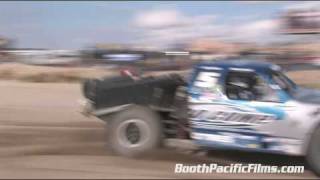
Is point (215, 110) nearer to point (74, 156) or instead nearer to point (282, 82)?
point (282, 82)

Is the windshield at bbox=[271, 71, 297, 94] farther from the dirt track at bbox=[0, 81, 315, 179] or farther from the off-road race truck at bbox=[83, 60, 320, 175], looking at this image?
the dirt track at bbox=[0, 81, 315, 179]

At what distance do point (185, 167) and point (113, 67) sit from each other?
658 inches

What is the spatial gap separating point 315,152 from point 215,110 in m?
1.48

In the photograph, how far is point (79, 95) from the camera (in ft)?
57.9

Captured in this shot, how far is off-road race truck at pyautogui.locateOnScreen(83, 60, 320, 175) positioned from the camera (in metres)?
8.41

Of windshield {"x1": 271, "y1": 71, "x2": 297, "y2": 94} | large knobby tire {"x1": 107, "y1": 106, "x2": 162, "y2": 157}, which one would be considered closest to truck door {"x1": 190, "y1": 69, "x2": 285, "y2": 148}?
windshield {"x1": 271, "y1": 71, "x2": 297, "y2": 94}

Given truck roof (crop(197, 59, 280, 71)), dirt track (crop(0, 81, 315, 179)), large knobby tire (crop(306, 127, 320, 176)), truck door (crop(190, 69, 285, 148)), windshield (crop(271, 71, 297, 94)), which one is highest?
truck roof (crop(197, 59, 280, 71))

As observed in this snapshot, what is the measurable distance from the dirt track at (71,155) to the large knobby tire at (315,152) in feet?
0.52

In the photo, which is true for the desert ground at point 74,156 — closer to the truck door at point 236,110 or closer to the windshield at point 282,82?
the truck door at point 236,110

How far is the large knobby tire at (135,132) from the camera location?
9203 mm

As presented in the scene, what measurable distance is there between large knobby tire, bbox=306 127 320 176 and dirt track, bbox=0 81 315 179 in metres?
0.16

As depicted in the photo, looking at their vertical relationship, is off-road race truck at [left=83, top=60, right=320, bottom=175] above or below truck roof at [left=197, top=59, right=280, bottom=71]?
below

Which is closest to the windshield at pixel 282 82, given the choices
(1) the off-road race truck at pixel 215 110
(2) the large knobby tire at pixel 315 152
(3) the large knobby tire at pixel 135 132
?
(1) the off-road race truck at pixel 215 110

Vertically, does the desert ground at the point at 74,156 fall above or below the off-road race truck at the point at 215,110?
below
